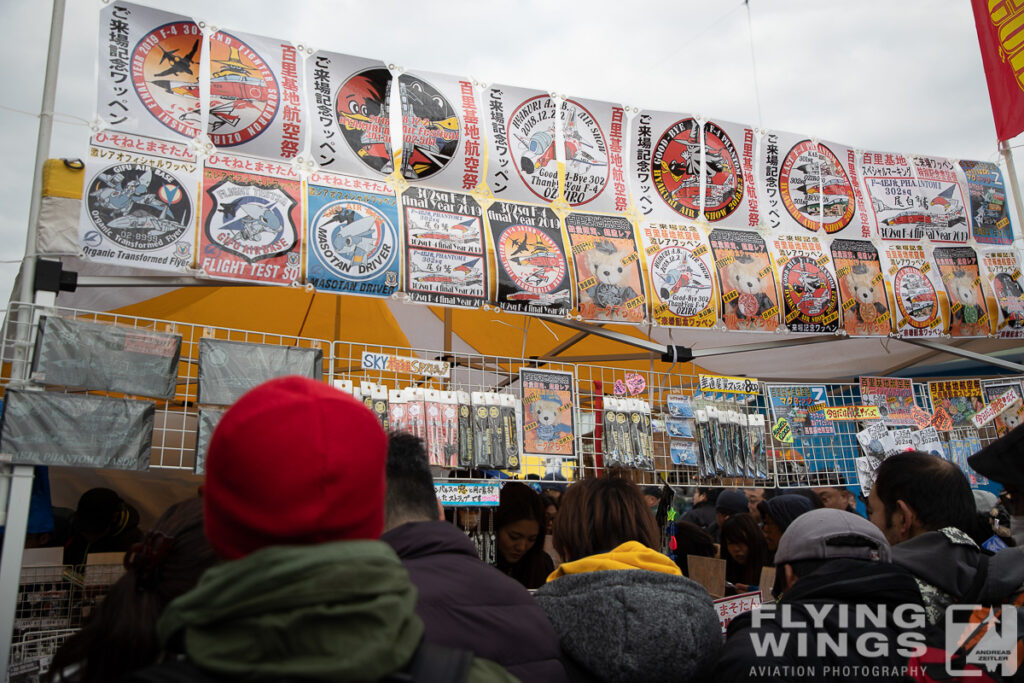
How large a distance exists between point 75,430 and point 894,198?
13.3 ft

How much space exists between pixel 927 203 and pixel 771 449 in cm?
168

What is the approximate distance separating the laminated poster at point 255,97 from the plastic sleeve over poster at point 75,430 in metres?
1.08

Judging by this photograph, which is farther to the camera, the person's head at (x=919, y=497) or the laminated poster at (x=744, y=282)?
the laminated poster at (x=744, y=282)

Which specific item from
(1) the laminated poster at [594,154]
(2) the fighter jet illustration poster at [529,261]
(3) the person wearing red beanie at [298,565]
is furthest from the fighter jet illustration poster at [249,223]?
(3) the person wearing red beanie at [298,565]

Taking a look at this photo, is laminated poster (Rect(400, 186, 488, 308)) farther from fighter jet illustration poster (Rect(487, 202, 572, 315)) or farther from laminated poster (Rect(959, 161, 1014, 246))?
laminated poster (Rect(959, 161, 1014, 246))

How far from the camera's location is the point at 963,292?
3.93 meters

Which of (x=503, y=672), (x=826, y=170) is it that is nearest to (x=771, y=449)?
(x=826, y=170)

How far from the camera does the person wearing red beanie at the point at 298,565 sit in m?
0.78

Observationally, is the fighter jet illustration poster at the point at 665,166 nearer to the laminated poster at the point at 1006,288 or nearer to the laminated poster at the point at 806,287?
the laminated poster at the point at 806,287

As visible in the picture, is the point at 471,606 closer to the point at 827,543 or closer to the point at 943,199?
the point at 827,543

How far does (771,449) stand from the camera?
3795mm

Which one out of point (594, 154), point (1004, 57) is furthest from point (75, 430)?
point (1004, 57)

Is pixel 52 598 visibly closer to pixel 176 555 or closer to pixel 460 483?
pixel 460 483

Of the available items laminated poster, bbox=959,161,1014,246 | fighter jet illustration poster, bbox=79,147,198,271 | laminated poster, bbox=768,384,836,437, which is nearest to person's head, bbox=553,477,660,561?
fighter jet illustration poster, bbox=79,147,198,271
